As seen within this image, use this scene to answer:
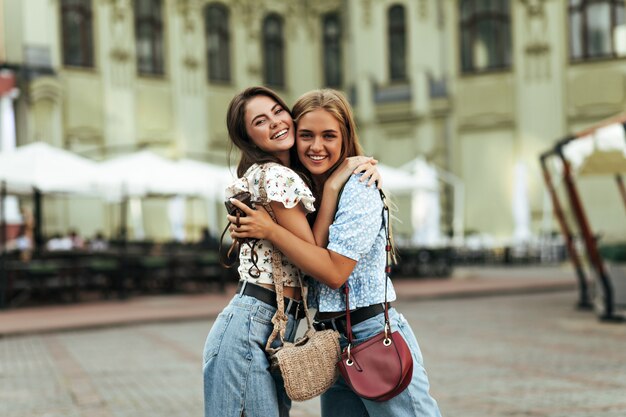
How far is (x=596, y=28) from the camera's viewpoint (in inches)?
1123

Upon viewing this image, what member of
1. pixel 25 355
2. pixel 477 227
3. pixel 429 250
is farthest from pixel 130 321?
pixel 477 227

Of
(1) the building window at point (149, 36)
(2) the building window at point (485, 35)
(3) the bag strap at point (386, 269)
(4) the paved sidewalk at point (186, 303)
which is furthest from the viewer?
(2) the building window at point (485, 35)

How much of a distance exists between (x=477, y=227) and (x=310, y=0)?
10429 millimetres

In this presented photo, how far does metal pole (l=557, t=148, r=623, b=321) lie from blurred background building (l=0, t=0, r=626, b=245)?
44.5 ft

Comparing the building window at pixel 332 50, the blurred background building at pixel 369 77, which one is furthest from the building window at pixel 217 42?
the building window at pixel 332 50

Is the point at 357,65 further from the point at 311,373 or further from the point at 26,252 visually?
the point at 311,373

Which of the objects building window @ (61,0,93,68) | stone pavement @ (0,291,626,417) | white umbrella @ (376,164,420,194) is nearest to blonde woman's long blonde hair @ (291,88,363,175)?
stone pavement @ (0,291,626,417)

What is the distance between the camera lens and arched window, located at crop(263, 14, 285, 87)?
3303 centimetres

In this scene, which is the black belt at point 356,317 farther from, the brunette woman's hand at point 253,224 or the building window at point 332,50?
the building window at point 332,50

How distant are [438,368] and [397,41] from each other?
972 inches

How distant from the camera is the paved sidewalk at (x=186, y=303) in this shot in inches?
547

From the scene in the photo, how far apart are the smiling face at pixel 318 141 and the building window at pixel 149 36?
27.0 meters

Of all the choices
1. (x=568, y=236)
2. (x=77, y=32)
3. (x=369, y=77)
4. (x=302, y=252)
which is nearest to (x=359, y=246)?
(x=302, y=252)

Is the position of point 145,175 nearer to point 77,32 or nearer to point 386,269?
point 77,32
